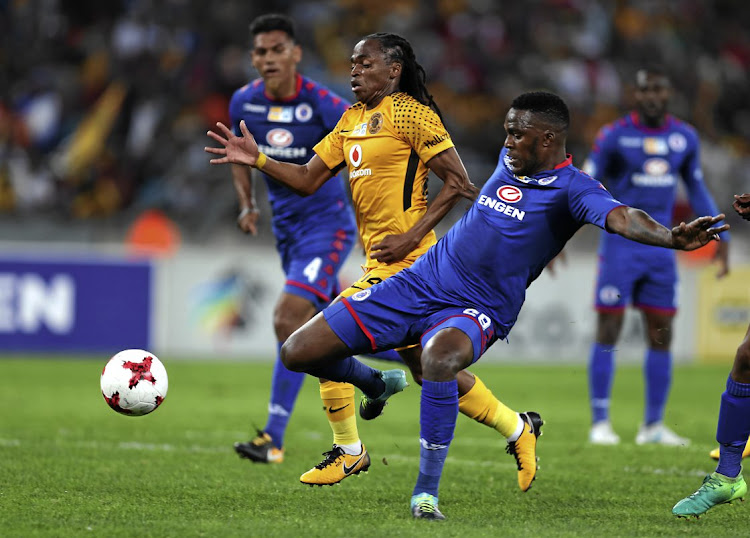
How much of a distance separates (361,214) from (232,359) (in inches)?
369

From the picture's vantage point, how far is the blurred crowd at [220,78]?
1691 centimetres

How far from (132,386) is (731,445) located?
3.08 metres

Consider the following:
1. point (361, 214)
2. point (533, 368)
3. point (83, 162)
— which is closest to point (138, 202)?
point (83, 162)

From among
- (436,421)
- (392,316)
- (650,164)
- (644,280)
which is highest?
(650,164)

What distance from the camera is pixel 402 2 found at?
2092 cm

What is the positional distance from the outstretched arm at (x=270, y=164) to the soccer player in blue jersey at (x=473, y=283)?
32.5 inches

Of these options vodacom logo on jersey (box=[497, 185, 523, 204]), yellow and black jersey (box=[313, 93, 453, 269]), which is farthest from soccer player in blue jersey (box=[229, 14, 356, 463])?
vodacom logo on jersey (box=[497, 185, 523, 204])

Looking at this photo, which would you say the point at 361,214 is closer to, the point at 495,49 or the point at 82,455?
the point at 82,455

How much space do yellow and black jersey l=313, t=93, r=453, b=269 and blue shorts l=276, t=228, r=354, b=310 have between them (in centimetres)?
126

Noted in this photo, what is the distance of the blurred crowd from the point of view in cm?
1691

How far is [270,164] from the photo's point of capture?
6090 mm

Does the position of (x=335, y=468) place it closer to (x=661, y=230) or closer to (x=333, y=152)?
(x=333, y=152)

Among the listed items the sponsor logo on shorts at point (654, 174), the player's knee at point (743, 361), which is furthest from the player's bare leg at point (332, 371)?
the sponsor logo on shorts at point (654, 174)

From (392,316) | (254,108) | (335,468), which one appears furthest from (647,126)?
(335,468)
